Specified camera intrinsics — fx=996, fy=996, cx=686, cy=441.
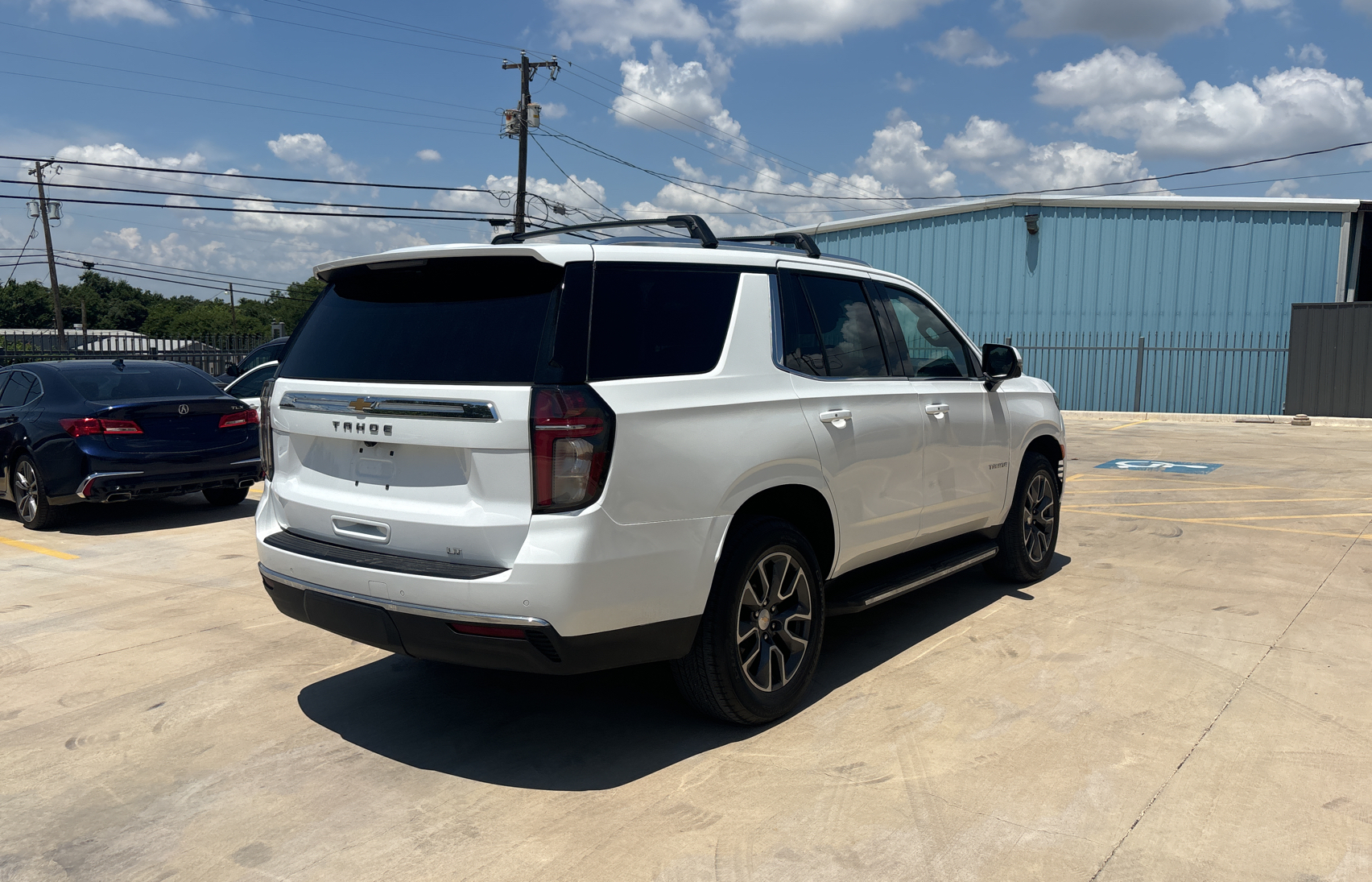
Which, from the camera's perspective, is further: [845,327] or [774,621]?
[845,327]

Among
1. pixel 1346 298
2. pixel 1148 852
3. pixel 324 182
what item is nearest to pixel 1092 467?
pixel 1148 852

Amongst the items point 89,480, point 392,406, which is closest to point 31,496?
point 89,480

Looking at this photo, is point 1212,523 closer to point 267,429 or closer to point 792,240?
point 792,240

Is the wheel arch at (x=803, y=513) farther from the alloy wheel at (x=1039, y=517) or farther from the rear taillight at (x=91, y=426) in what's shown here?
the rear taillight at (x=91, y=426)

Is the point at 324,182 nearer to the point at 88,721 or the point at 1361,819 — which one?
the point at 88,721

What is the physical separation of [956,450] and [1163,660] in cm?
144

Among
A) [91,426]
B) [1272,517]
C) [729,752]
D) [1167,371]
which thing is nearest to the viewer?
[729,752]

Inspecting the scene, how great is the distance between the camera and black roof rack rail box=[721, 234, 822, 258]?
15.7 ft

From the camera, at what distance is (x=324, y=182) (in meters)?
31.3

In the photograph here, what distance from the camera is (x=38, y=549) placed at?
8141mm

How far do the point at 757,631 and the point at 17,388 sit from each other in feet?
28.6

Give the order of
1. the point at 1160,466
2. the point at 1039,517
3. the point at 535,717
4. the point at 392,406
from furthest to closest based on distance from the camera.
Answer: the point at 1160,466 < the point at 1039,517 < the point at 535,717 < the point at 392,406

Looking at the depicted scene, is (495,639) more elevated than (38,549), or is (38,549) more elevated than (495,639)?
(495,639)

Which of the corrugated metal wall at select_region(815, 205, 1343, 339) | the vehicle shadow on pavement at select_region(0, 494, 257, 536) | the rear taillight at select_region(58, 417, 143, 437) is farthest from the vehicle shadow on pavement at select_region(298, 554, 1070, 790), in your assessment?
the corrugated metal wall at select_region(815, 205, 1343, 339)
